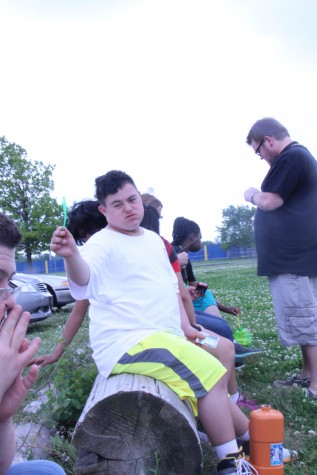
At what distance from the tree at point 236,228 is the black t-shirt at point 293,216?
62688mm

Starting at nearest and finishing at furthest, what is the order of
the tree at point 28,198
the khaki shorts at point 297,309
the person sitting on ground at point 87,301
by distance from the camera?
the person sitting on ground at point 87,301 → the khaki shorts at point 297,309 → the tree at point 28,198

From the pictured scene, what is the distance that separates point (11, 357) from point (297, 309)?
2.75m

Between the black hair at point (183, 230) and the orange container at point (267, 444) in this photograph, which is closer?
the orange container at point (267, 444)

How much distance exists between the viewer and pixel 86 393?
3193mm

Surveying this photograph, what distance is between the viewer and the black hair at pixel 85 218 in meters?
3.49

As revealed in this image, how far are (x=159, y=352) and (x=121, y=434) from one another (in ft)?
1.38

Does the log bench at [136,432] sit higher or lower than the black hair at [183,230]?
lower

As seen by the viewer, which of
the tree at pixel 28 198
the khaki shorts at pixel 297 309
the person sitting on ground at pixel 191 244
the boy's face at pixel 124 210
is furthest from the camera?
the tree at pixel 28 198

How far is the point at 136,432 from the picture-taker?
7.55ft

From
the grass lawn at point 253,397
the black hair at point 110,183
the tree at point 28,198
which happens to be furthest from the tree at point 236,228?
the black hair at point 110,183

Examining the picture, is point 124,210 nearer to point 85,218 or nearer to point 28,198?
point 85,218

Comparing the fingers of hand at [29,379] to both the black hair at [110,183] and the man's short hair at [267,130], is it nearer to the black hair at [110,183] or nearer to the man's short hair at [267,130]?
the black hair at [110,183]

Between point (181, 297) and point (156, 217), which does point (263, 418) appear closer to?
point (181, 297)

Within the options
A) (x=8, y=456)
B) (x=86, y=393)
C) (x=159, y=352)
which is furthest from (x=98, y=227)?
(x=8, y=456)
